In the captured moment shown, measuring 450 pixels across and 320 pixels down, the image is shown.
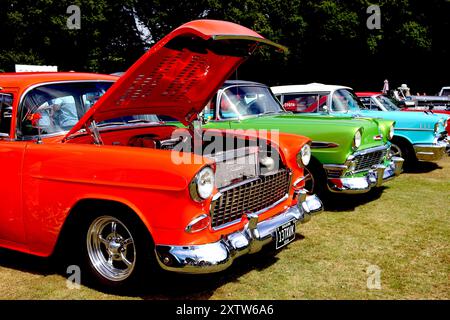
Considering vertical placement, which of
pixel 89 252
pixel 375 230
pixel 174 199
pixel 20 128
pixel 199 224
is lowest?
pixel 375 230

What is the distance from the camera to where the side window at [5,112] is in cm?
365

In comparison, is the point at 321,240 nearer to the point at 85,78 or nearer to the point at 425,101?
the point at 85,78

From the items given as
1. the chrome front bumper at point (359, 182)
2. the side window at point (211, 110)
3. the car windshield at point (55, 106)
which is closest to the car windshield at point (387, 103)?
the chrome front bumper at point (359, 182)

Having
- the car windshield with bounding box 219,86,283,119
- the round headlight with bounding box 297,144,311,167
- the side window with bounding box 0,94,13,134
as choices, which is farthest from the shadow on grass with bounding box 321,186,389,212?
the side window with bounding box 0,94,13,134

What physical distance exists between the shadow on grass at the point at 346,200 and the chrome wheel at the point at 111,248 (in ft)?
10.3

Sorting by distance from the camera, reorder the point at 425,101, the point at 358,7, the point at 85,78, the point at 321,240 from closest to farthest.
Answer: the point at 85,78, the point at 321,240, the point at 425,101, the point at 358,7

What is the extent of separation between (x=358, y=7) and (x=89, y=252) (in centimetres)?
2758

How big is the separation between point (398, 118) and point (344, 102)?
106 cm

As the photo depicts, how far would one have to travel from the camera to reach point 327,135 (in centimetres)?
573

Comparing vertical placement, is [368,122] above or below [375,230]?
above

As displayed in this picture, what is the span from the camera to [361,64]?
28.8 meters

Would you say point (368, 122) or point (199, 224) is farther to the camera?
point (368, 122)

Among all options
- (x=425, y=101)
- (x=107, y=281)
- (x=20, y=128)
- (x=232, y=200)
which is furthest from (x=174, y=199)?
(x=425, y=101)

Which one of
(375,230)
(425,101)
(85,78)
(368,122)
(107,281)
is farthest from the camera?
(425,101)
